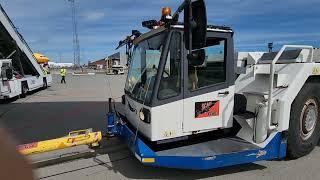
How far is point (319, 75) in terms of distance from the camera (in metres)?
5.57

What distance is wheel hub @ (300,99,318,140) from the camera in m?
5.38

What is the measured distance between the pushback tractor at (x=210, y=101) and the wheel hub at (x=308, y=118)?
0.02 metres

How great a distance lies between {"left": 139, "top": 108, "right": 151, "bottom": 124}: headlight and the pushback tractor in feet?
0.13

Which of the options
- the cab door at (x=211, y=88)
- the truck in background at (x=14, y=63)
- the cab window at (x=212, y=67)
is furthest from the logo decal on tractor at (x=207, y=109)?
the truck in background at (x=14, y=63)

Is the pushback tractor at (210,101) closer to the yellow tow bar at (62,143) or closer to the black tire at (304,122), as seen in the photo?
the black tire at (304,122)

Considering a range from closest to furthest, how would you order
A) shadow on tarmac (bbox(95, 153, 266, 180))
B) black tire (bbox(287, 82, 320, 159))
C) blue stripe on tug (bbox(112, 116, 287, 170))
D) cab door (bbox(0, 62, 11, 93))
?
blue stripe on tug (bbox(112, 116, 287, 170)) < shadow on tarmac (bbox(95, 153, 266, 180)) < black tire (bbox(287, 82, 320, 159)) < cab door (bbox(0, 62, 11, 93))

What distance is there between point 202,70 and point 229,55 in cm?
49

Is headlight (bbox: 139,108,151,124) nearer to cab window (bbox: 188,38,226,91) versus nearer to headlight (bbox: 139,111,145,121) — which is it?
headlight (bbox: 139,111,145,121)

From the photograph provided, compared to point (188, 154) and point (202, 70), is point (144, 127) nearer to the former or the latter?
point (188, 154)

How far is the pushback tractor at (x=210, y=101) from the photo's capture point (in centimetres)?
440

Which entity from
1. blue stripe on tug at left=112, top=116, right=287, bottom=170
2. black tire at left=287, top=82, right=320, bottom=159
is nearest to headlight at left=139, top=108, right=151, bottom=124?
blue stripe on tug at left=112, top=116, right=287, bottom=170

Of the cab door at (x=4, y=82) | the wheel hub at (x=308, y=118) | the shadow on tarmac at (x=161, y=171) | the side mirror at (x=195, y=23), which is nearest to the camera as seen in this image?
the side mirror at (x=195, y=23)

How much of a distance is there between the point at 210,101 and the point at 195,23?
4.59ft

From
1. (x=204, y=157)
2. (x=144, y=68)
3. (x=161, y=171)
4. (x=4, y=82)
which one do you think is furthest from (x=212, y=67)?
(x=4, y=82)
